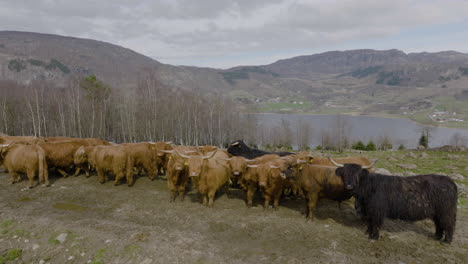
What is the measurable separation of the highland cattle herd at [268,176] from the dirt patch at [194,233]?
53 centimetres

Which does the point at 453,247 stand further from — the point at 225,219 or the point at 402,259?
the point at 225,219

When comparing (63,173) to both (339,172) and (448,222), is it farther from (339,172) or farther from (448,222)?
(448,222)

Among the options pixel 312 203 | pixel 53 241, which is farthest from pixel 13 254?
pixel 312 203

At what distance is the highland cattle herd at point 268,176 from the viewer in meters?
6.22

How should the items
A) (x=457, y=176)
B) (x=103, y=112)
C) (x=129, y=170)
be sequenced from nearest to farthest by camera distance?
1. (x=129, y=170)
2. (x=457, y=176)
3. (x=103, y=112)

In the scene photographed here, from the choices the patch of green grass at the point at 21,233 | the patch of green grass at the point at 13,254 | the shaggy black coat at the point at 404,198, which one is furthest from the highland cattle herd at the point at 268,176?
the patch of green grass at the point at 13,254

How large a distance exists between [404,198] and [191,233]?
5450mm

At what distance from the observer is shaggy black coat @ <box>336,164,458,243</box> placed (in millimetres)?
6105

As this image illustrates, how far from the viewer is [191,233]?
6.70 meters

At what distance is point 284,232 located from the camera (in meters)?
6.82

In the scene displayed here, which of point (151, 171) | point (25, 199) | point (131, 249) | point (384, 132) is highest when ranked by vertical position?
point (151, 171)

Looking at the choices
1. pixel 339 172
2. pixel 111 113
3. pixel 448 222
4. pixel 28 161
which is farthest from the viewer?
pixel 111 113

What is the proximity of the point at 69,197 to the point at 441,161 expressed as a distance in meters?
25.6

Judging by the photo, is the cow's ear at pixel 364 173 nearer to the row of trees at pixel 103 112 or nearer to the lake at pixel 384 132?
the row of trees at pixel 103 112
